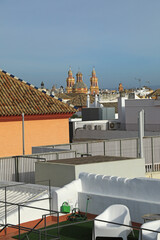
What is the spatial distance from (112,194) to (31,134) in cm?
1544

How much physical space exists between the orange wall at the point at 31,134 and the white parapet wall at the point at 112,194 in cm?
1297

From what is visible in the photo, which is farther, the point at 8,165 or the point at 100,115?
the point at 100,115

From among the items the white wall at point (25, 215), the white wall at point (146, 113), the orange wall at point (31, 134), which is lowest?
the white wall at point (25, 215)

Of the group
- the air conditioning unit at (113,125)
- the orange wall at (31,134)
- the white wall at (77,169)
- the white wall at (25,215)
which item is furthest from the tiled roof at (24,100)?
the white wall at (25,215)

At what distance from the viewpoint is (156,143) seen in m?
30.7

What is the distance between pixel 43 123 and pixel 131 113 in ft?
51.0

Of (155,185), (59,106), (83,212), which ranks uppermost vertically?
(59,106)

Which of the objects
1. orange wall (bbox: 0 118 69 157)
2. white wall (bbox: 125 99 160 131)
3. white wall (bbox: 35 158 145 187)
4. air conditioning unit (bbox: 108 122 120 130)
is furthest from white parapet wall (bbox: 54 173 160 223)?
air conditioning unit (bbox: 108 122 120 130)

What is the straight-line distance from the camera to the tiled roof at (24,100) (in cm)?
3389

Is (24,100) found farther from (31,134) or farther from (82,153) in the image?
(82,153)

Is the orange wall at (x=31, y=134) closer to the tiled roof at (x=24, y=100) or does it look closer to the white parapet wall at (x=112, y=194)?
the tiled roof at (x=24, y=100)

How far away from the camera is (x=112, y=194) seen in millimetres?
19406

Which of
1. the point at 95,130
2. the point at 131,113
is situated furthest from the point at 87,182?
the point at 131,113

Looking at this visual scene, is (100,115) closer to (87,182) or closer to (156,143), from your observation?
(156,143)
